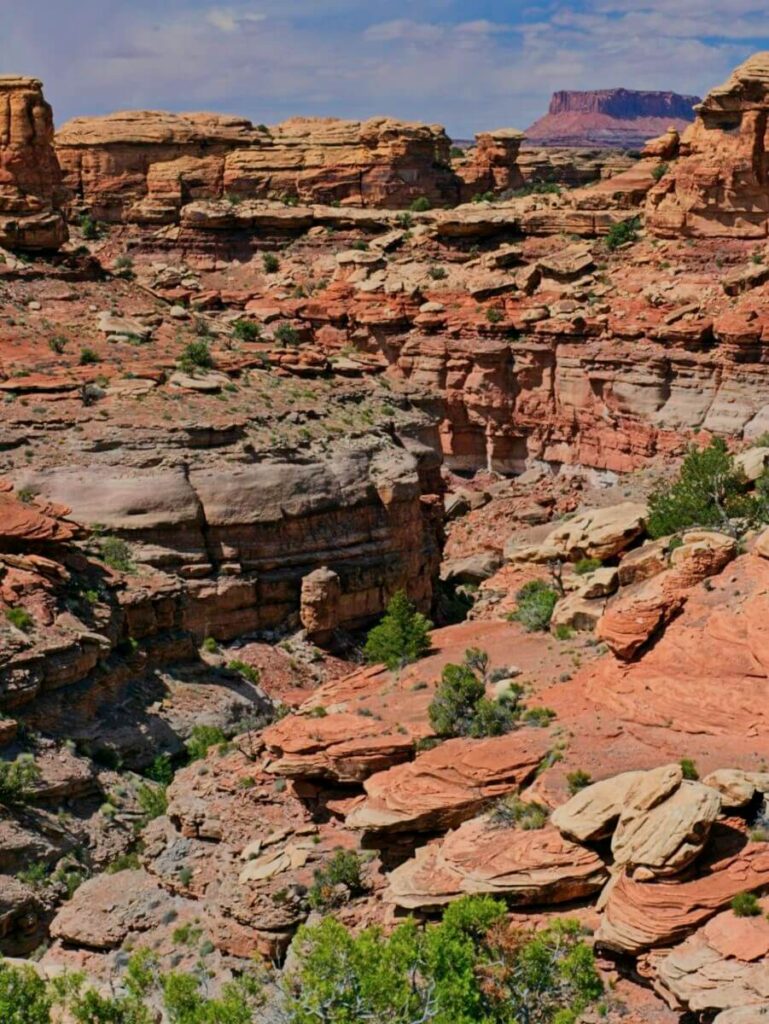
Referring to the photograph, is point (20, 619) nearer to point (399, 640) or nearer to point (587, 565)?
point (399, 640)

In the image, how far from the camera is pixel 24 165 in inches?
2489

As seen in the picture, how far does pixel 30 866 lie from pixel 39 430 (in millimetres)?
18126

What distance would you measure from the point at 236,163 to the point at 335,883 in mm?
70082

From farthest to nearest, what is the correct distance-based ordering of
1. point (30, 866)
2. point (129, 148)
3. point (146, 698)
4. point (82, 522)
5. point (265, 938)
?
point (129, 148), point (82, 522), point (146, 698), point (30, 866), point (265, 938)

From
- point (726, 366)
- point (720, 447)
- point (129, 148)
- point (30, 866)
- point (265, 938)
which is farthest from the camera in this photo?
point (129, 148)

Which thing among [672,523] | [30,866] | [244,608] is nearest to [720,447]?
[672,523]

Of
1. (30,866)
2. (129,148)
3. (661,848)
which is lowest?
(30,866)

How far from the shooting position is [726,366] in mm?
64562

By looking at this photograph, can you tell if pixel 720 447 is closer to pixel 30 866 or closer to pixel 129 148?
pixel 30 866

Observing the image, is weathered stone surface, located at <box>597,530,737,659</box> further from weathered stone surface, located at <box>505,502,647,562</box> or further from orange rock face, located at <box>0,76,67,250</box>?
orange rock face, located at <box>0,76,67,250</box>

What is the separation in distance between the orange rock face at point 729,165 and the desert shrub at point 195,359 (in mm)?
25553

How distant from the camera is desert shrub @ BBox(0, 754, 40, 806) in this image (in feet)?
118

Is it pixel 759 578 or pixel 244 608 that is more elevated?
pixel 759 578

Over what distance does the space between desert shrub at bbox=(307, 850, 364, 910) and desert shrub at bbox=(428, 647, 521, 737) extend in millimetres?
3670
